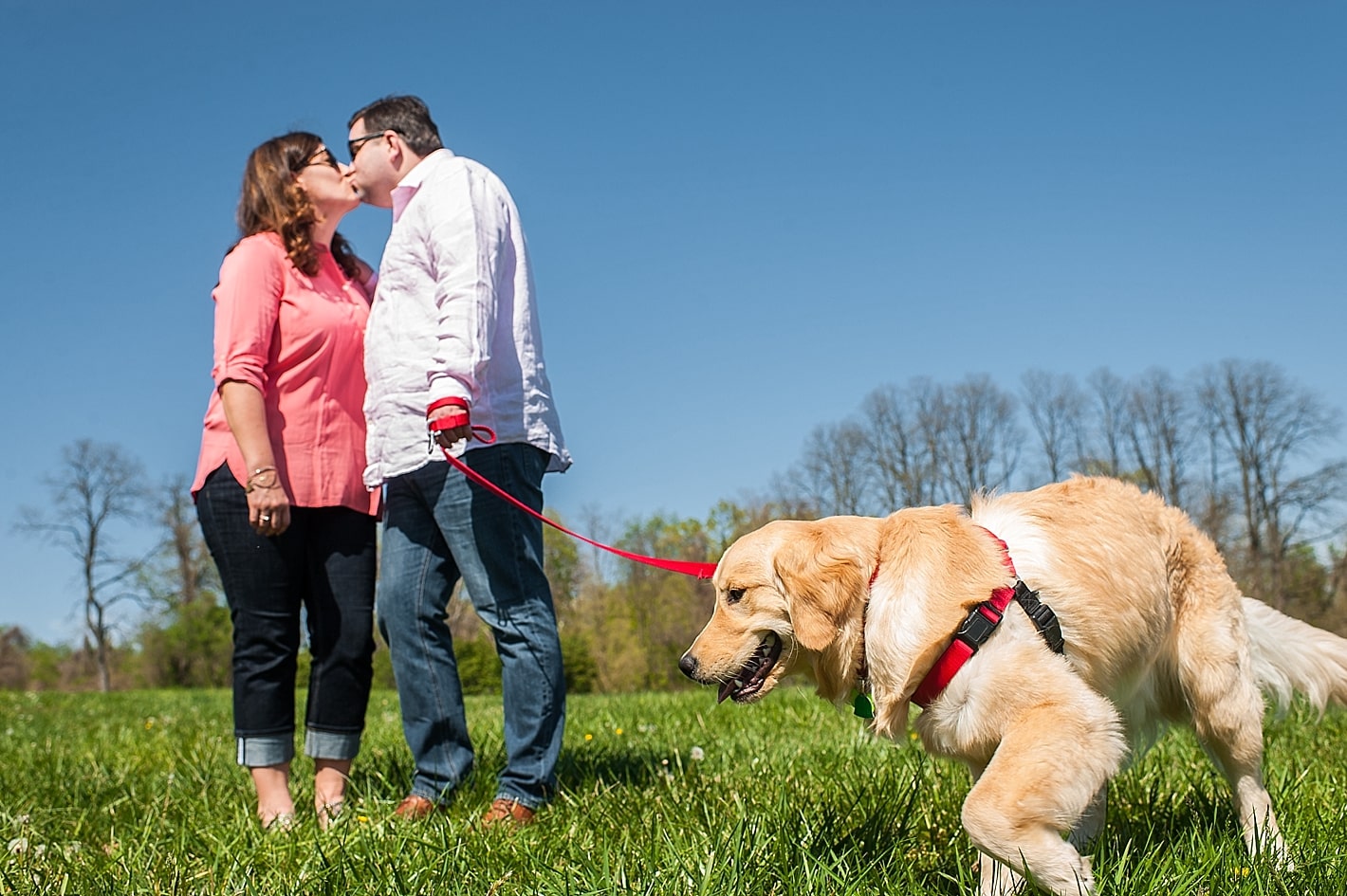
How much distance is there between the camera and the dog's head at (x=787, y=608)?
9.21ft

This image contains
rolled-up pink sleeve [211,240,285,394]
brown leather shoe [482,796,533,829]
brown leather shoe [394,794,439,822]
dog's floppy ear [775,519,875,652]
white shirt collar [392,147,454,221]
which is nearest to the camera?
dog's floppy ear [775,519,875,652]

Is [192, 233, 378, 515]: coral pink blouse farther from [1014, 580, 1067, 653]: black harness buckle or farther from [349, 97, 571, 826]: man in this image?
[1014, 580, 1067, 653]: black harness buckle

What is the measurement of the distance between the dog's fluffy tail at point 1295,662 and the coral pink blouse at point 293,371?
11.2 feet

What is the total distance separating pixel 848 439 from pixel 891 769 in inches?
892

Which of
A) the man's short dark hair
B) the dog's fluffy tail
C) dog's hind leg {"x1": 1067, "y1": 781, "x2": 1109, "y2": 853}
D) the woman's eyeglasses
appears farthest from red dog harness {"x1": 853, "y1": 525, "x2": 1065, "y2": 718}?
the woman's eyeglasses

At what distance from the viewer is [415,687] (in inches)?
164

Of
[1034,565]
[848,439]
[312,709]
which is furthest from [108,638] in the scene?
[1034,565]

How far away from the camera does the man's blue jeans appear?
155 inches

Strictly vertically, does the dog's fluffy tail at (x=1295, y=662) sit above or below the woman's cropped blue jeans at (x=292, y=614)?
below

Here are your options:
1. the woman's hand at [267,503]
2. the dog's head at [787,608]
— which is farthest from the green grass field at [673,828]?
the woman's hand at [267,503]

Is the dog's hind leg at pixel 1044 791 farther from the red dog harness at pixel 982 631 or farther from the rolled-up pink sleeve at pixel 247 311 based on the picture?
the rolled-up pink sleeve at pixel 247 311

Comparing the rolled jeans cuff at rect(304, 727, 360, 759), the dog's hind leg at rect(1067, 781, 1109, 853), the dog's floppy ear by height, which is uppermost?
the dog's floppy ear

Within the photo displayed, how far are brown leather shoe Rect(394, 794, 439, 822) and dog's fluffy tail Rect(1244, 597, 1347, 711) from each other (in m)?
3.02

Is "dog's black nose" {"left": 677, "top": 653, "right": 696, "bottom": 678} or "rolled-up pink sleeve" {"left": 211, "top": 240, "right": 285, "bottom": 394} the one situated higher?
"rolled-up pink sleeve" {"left": 211, "top": 240, "right": 285, "bottom": 394}
